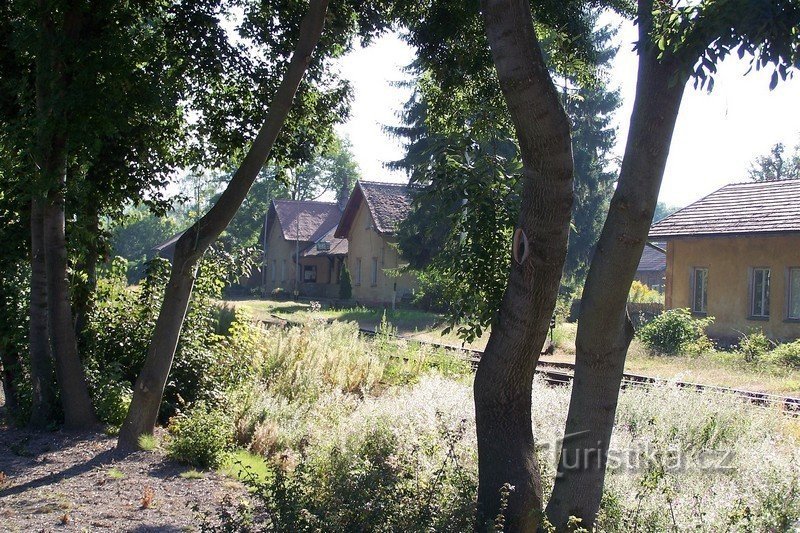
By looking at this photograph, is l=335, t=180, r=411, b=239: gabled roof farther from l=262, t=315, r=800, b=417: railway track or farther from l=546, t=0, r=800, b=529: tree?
l=546, t=0, r=800, b=529: tree

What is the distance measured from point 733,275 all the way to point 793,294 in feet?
6.62

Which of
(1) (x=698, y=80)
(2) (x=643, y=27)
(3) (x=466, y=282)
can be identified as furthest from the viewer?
(3) (x=466, y=282)

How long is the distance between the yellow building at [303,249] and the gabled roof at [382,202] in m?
8.35

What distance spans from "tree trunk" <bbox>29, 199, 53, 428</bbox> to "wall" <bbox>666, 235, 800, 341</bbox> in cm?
2064

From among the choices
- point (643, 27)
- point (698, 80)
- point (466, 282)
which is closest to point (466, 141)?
point (466, 282)

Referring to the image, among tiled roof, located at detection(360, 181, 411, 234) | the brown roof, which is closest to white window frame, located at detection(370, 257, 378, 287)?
tiled roof, located at detection(360, 181, 411, 234)

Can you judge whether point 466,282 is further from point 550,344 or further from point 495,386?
point 550,344

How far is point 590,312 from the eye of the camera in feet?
17.1

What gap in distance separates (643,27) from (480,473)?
3128 mm

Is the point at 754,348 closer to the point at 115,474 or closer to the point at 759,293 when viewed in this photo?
the point at 759,293

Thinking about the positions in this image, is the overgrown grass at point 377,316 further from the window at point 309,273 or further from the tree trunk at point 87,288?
the window at point 309,273

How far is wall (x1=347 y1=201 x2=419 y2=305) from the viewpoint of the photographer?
44312 millimetres

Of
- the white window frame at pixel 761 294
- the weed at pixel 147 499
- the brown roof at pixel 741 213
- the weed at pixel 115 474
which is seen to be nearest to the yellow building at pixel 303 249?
the brown roof at pixel 741 213

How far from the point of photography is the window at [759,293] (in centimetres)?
2472
